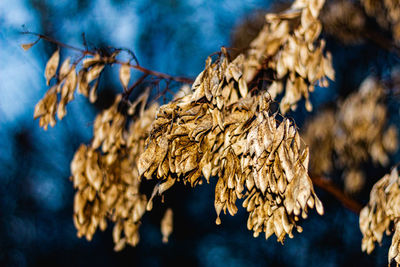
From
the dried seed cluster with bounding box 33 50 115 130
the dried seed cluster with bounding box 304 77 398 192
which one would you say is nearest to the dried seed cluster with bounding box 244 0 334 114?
the dried seed cluster with bounding box 33 50 115 130

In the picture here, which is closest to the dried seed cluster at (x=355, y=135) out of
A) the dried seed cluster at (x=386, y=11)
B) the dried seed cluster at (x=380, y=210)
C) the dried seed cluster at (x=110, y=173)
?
the dried seed cluster at (x=386, y=11)

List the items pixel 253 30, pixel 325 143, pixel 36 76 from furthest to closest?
pixel 36 76 < pixel 253 30 < pixel 325 143

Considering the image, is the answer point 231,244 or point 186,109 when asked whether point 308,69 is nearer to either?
point 186,109

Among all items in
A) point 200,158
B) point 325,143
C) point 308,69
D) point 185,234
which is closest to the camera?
point 200,158

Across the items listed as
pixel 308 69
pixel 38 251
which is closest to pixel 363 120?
pixel 308 69

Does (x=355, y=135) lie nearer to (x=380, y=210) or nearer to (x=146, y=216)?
(x=380, y=210)

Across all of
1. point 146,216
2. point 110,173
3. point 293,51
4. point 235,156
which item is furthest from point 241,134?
point 146,216
